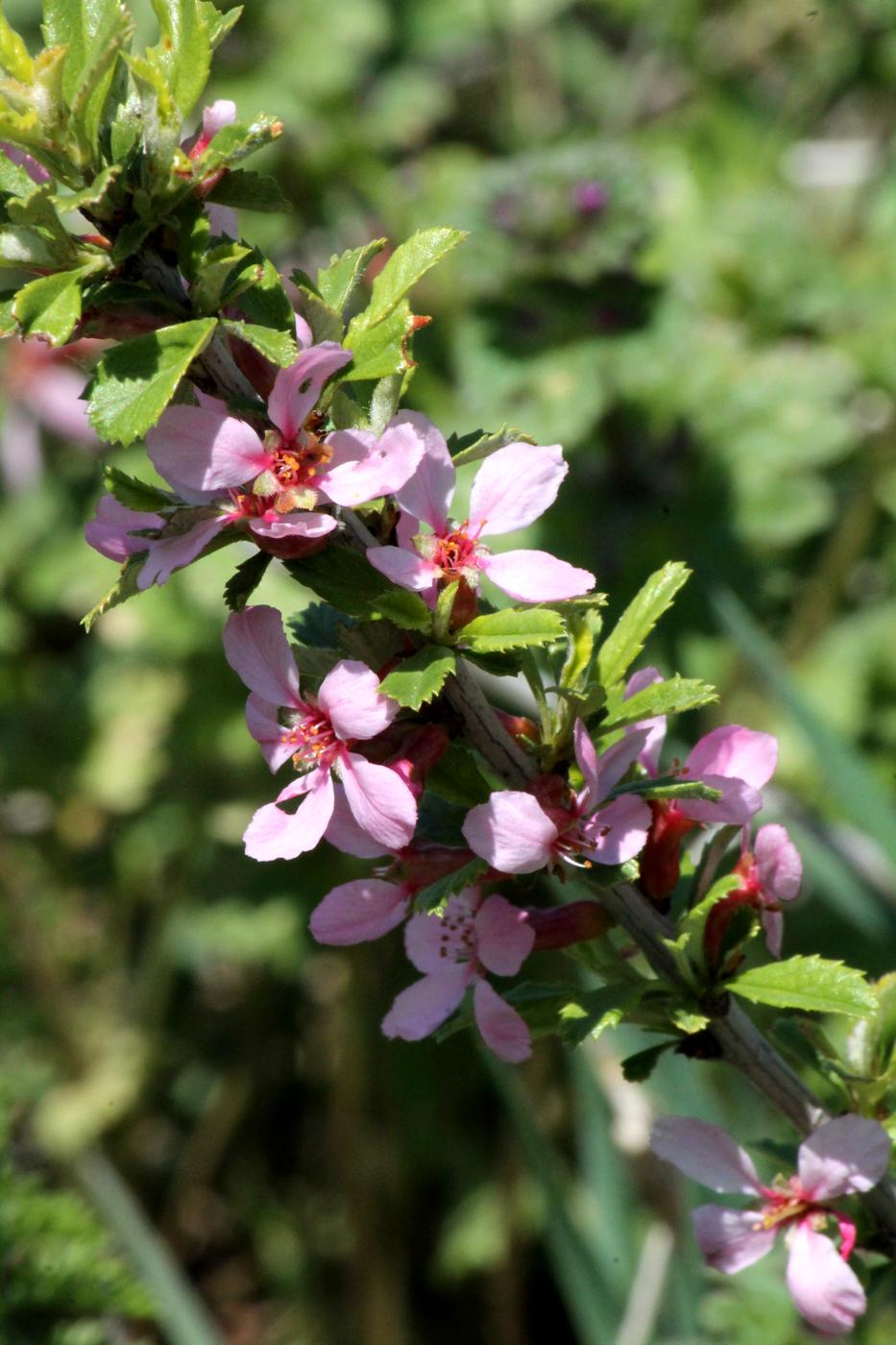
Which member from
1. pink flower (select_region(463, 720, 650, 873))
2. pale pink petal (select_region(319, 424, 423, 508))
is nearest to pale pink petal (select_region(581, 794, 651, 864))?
pink flower (select_region(463, 720, 650, 873))

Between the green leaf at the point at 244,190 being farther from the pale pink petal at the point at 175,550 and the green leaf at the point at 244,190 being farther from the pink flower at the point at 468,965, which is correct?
the pink flower at the point at 468,965

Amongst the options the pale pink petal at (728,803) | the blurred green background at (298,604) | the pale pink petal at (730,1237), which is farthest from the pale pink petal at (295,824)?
the blurred green background at (298,604)

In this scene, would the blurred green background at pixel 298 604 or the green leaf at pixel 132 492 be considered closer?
the green leaf at pixel 132 492

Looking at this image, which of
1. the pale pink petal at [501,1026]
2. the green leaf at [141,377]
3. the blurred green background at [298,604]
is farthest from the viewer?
the blurred green background at [298,604]

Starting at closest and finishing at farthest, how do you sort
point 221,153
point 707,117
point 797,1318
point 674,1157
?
1. point 221,153
2. point 674,1157
3. point 797,1318
4. point 707,117

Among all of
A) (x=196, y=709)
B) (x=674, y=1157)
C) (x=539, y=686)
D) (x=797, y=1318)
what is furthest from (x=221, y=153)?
(x=196, y=709)

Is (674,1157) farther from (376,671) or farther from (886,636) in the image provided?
(886,636)

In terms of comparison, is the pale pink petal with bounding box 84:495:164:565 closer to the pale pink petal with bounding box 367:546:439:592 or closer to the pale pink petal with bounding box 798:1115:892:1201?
the pale pink petal with bounding box 367:546:439:592
